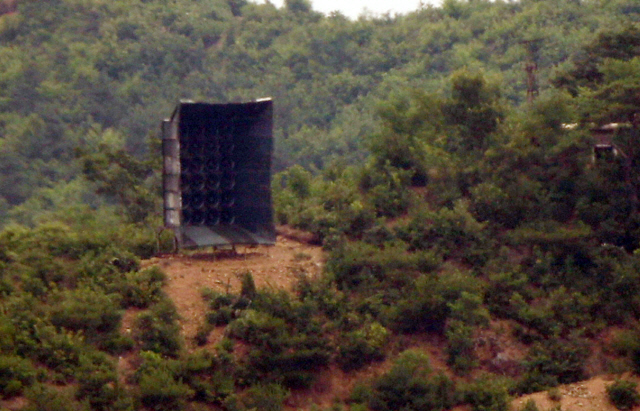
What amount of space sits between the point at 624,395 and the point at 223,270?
306 inches

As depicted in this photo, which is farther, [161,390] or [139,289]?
[139,289]

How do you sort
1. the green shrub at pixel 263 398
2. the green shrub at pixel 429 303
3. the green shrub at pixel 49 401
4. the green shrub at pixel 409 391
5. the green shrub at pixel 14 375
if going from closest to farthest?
the green shrub at pixel 49 401 → the green shrub at pixel 14 375 → the green shrub at pixel 263 398 → the green shrub at pixel 409 391 → the green shrub at pixel 429 303

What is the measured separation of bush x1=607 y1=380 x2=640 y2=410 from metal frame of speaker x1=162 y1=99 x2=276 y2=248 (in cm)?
727

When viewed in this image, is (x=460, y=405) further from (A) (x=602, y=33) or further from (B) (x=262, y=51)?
(B) (x=262, y=51)

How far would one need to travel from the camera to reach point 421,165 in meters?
23.4

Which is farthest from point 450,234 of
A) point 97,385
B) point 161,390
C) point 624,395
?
point 97,385

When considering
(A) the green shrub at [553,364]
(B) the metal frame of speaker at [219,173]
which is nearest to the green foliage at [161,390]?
(B) the metal frame of speaker at [219,173]

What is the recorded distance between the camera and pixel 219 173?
66.5 ft

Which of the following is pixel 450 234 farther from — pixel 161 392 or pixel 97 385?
pixel 97 385

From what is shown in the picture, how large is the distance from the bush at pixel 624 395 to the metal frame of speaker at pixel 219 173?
286 inches

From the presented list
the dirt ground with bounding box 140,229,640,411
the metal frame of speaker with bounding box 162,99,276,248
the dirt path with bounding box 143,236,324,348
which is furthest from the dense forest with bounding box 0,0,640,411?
the metal frame of speaker with bounding box 162,99,276,248

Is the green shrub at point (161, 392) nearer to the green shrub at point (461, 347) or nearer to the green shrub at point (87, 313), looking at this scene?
the green shrub at point (87, 313)

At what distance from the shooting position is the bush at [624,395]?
16906mm

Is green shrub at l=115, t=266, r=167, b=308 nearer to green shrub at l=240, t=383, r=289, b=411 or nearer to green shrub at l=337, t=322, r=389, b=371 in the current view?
green shrub at l=240, t=383, r=289, b=411
